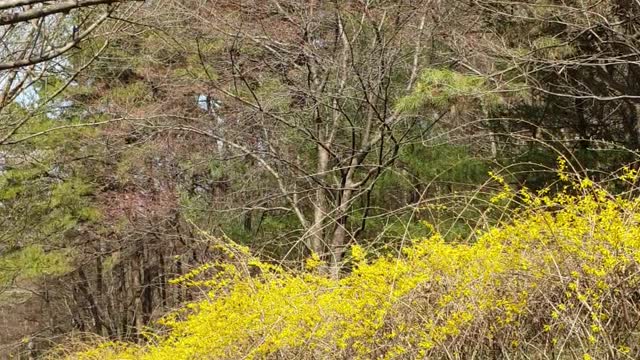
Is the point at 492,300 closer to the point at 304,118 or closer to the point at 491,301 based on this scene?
the point at 491,301

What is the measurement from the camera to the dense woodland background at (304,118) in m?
5.66

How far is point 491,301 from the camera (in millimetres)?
3234

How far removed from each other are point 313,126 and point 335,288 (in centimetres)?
428

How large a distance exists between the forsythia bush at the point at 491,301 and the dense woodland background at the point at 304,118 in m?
0.37

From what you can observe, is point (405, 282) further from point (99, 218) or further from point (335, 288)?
point (99, 218)

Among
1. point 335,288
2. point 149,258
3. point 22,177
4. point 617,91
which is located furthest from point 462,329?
point 149,258

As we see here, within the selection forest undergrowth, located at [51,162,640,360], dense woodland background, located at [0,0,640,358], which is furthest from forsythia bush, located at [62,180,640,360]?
dense woodland background, located at [0,0,640,358]

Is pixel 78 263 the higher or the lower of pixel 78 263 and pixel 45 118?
the lower

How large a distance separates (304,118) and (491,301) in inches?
190

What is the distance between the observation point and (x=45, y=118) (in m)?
10.2

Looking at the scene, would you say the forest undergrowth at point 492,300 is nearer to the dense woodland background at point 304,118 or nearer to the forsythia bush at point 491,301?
the forsythia bush at point 491,301

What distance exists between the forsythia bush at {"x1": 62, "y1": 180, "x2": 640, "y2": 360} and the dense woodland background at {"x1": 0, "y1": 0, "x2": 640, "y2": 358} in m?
0.37

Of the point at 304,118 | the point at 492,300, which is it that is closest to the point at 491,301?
the point at 492,300

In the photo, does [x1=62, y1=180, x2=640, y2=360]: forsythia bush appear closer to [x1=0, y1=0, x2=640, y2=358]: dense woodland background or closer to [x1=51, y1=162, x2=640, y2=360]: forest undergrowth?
[x1=51, y1=162, x2=640, y2=360]: forest undergrowth
